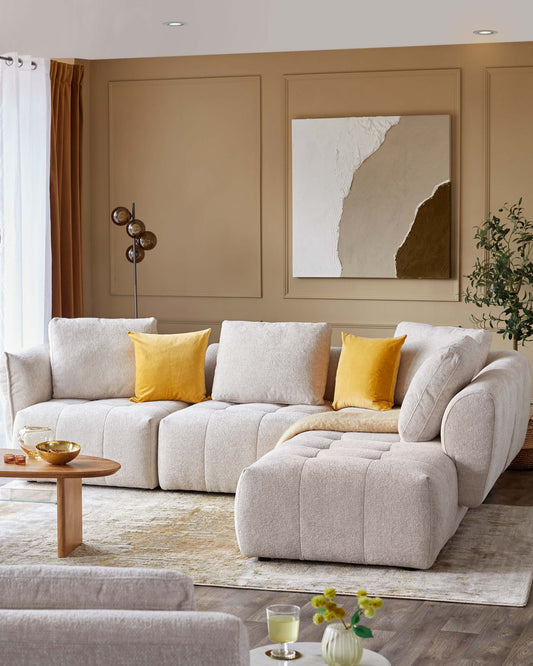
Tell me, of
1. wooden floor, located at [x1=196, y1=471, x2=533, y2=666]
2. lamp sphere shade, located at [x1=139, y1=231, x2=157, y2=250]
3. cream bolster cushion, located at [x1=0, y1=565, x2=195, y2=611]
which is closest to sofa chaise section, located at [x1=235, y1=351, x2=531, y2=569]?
wooden floor, located at [x1=196, y1=471, x2=533, y2=666]

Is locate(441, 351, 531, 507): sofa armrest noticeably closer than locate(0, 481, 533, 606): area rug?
No

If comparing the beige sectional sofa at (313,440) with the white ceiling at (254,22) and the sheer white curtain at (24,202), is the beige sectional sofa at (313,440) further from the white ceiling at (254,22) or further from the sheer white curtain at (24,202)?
the white ceiling at (254,22)

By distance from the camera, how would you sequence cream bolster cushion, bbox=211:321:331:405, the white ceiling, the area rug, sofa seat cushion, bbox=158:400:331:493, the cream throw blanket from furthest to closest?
cream bolster cushion, bbox=211:321:331:405
sofa seat cushion, bbox=158:400:331:493
the cream throw blanket
the area rug
the white ceiling

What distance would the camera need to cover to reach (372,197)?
6.97m

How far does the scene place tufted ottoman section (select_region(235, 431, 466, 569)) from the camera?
3.83 meters

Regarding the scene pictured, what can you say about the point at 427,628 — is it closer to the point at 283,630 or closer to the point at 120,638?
the point at 283,630

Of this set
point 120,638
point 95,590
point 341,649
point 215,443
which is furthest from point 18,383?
point 120,638

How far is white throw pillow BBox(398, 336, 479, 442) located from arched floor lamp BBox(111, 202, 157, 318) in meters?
3.01

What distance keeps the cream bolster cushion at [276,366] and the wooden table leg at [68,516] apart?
145 cm

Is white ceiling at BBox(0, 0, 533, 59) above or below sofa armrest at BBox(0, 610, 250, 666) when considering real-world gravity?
above

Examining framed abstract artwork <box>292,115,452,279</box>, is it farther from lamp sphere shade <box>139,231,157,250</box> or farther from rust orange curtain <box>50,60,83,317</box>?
rust orange curtain <box>50,60,83,317</box>

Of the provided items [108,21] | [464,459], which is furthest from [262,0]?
[464,459]

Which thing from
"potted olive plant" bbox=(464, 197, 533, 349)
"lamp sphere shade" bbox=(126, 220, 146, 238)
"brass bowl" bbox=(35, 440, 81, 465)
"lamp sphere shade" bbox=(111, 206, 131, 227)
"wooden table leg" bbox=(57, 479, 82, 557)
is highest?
"lamp sphere shade" bbox=(111, 206, 131, 227)

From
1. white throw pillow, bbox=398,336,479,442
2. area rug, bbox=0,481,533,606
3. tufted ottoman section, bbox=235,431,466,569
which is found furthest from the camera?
white throw pillow, bbox=398,336,479,442
